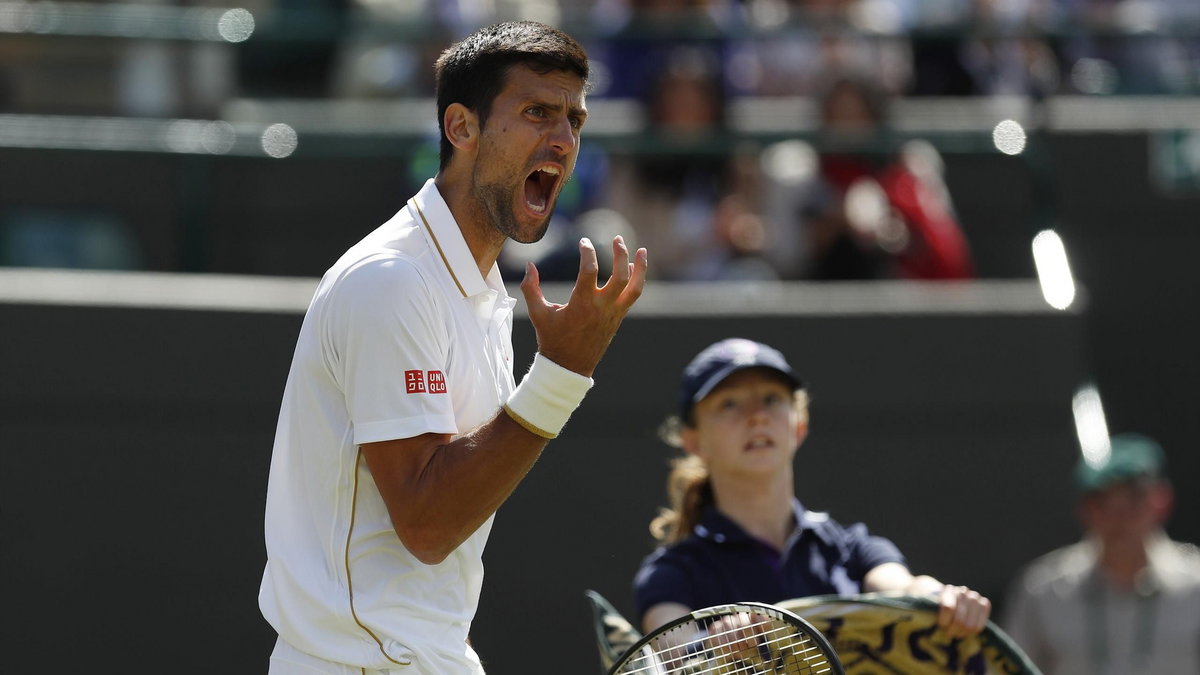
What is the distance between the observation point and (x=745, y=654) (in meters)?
3.34

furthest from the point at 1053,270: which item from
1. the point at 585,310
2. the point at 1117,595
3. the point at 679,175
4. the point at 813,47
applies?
the point at 585,310

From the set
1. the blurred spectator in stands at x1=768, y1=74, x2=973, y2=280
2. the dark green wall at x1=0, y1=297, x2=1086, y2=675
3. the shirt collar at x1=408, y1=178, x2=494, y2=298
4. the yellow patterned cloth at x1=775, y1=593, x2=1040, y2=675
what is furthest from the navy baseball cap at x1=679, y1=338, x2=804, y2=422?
the blurred spectator in stands at x1=768, y1=74, x2=973, y2=280

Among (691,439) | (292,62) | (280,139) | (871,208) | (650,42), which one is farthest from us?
(292,62)

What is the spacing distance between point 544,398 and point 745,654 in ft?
3.12

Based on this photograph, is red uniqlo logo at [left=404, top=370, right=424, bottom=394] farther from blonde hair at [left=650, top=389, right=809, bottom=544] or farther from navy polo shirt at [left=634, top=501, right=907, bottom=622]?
blonde hair at [left=650, top=389, right=809, bottom=544]

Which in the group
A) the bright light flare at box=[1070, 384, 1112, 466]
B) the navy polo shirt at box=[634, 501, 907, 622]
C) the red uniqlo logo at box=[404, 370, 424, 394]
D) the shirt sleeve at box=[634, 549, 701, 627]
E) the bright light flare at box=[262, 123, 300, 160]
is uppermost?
the bright light flare at box=[262, 123, 300, 160]

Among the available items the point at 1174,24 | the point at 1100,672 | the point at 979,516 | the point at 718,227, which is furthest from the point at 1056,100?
the point at 1100,672

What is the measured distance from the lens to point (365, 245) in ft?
9.25

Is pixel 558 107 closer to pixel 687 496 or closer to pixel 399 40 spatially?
pixel 687 496

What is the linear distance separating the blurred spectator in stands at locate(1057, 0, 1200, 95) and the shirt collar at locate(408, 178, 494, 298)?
6.53 m

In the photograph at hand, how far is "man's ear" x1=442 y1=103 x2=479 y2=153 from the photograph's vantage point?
9.58ft

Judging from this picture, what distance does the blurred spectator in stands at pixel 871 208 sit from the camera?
24.0 ft

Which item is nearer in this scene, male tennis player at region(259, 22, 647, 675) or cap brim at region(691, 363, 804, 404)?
male tennis player at region(259, 22, 647, 675)

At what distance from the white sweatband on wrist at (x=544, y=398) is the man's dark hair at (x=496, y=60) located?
0.51 m
